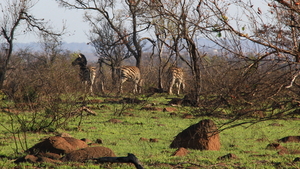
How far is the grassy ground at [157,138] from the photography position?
8.45m

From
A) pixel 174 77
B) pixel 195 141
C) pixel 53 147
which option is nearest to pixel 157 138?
pixel 195 141

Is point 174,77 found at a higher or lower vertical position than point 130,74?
lower

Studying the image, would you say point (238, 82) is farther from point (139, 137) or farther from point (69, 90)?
point (69, 90)

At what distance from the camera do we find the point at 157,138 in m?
12.4

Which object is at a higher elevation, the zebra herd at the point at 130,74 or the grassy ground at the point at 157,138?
the zebra herd at the point at 130,74

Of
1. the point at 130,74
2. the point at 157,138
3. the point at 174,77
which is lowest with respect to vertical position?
the point at 157,138

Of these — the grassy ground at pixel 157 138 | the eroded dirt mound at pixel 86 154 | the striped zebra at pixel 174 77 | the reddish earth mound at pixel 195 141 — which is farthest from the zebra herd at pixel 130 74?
the eroded dirt mound at pixel 86 154

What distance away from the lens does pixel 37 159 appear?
8.10 metres

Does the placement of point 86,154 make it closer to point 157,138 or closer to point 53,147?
point 53,147

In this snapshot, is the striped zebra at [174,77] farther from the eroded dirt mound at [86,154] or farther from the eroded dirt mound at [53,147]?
the eroded dirt mound at [86,154]

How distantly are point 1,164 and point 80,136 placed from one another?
4.61m

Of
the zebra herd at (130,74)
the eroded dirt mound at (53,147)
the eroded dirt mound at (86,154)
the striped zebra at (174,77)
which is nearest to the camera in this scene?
the eroded dirt mound at (86,154)

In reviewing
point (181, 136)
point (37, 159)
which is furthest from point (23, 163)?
point (181, 136)

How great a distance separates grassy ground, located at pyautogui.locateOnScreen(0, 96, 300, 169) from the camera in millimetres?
8445
